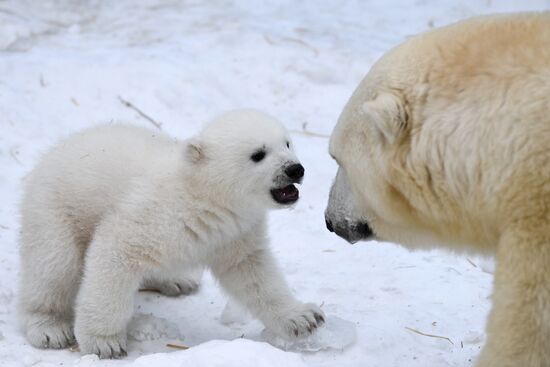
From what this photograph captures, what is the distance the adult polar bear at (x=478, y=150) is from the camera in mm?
3158

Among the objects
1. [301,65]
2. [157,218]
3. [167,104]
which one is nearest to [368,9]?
[301,65]

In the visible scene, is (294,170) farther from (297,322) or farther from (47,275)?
(47,275)

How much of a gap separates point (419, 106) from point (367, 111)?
19 cm

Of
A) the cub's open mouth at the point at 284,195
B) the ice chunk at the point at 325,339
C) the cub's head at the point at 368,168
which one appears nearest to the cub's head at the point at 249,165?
the cub's open mouth at the point at 284,195

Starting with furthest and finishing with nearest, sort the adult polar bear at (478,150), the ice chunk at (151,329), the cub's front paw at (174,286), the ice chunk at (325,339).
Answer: the cub's front paw at (174,286) < the ice chunk at (151,329) < the ice chunk at (325,339) < the adult polar bear at (478,150)

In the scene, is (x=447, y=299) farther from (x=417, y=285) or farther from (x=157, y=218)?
(x=157, y=218)

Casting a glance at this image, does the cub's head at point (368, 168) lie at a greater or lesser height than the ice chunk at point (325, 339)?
greater

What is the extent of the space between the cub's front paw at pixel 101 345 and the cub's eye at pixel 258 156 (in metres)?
1.07

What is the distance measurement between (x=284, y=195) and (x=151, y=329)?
978mm

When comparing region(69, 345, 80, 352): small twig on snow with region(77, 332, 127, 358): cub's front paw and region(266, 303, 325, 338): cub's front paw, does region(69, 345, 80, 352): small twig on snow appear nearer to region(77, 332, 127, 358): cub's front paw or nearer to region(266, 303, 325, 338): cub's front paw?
region(77, 332, 127, 358): cub's front paw

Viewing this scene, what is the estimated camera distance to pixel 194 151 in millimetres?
4562

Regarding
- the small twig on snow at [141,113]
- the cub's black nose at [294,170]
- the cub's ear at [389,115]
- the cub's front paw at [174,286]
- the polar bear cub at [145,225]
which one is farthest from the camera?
the small twig on snow at [141,113]

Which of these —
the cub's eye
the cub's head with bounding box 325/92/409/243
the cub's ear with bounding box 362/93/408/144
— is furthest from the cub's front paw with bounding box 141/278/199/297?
the cub's ear with bounding box 362/93/408/144

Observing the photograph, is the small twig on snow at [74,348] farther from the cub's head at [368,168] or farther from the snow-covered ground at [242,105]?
the cub's head at [368,168]
